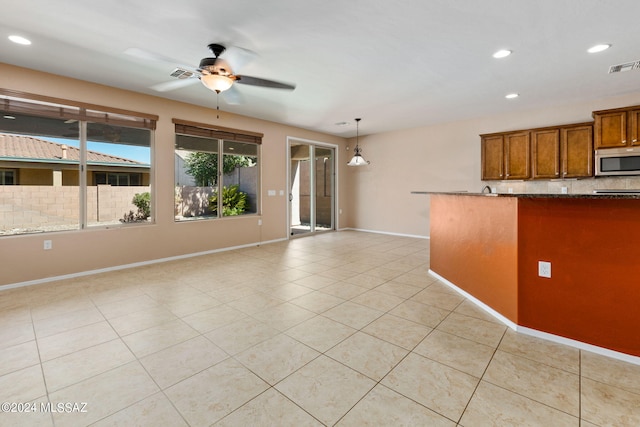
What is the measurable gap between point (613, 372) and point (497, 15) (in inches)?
112

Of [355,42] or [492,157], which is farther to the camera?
[492,157]

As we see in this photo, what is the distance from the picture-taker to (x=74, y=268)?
3.89 m

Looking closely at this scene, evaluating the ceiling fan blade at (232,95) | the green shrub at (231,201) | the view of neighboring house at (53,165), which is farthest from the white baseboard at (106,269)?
the ceiling fan blade at (232,95)

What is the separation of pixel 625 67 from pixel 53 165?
24.3 ft

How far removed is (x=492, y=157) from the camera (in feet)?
18.4

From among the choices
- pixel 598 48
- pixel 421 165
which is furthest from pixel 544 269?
pixel 421 165

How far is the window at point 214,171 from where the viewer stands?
506cm

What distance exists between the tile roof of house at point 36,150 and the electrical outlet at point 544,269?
5.49 metres

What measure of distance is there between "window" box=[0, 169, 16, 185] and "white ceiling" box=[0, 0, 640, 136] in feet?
4.24

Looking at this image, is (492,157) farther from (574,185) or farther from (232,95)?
(232,95)

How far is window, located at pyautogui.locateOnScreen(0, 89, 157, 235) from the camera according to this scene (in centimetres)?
352

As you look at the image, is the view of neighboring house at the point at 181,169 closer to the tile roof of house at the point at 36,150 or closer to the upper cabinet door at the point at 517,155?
the tile roof of house at the point at 36,150

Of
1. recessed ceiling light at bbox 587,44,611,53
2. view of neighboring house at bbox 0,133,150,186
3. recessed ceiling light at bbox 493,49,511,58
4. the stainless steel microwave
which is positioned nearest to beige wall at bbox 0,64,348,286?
view of neighboring house at bbox 0,133,150,186

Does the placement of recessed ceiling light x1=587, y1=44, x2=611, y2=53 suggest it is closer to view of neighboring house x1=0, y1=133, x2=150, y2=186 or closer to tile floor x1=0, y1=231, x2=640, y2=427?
tile floor x1=0, y1=231, x2=640, y2=427
